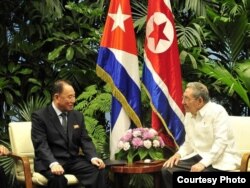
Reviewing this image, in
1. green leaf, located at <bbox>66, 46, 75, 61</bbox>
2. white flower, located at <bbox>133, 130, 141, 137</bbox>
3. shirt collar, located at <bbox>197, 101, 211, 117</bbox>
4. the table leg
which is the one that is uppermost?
green leaf, located at <bbox>66, 46, 75, 61</bbox>

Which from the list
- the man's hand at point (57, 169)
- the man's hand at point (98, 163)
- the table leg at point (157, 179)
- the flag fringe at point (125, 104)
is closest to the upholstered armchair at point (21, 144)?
→ the man's hand at point (57, 169)

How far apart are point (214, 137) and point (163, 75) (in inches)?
50.7

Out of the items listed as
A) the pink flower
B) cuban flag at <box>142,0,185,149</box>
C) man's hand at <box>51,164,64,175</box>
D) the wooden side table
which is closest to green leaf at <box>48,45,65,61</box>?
cuban flag at <box>142,0,185,149</box>

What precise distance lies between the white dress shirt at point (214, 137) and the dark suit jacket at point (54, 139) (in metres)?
0.92

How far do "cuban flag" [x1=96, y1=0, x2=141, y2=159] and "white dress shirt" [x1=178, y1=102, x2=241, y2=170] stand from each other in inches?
38.7

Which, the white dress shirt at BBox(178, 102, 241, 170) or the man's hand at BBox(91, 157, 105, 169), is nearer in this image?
the white dress shirt at BBox(178, 102, 241, 170)

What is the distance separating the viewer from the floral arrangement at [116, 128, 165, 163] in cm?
458

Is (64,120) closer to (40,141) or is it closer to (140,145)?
(40,141)

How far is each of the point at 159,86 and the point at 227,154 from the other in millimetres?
1285

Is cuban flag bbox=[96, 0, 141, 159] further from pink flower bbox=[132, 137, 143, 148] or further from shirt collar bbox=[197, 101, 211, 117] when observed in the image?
shirt collar bbox=[197, 101, 211, 117]

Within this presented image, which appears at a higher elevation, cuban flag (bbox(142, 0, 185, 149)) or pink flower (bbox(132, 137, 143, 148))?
cuban flag (bbox(142, 0, 185, 149))

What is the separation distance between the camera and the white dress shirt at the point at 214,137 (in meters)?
4.16

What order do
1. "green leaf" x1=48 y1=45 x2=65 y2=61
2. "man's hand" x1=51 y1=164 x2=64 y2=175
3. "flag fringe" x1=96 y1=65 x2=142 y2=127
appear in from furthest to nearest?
"green leaf" x1=48 y1=45 x2=65 y2=61 → "flag fringe" x1=96 y1=65 x2=142 y2=127 → "man's hand" x1=51 y1=164 x2=64 y2=175

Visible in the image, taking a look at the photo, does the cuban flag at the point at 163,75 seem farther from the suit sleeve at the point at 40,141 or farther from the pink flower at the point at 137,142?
the suit sleeve at the point at 40,141
